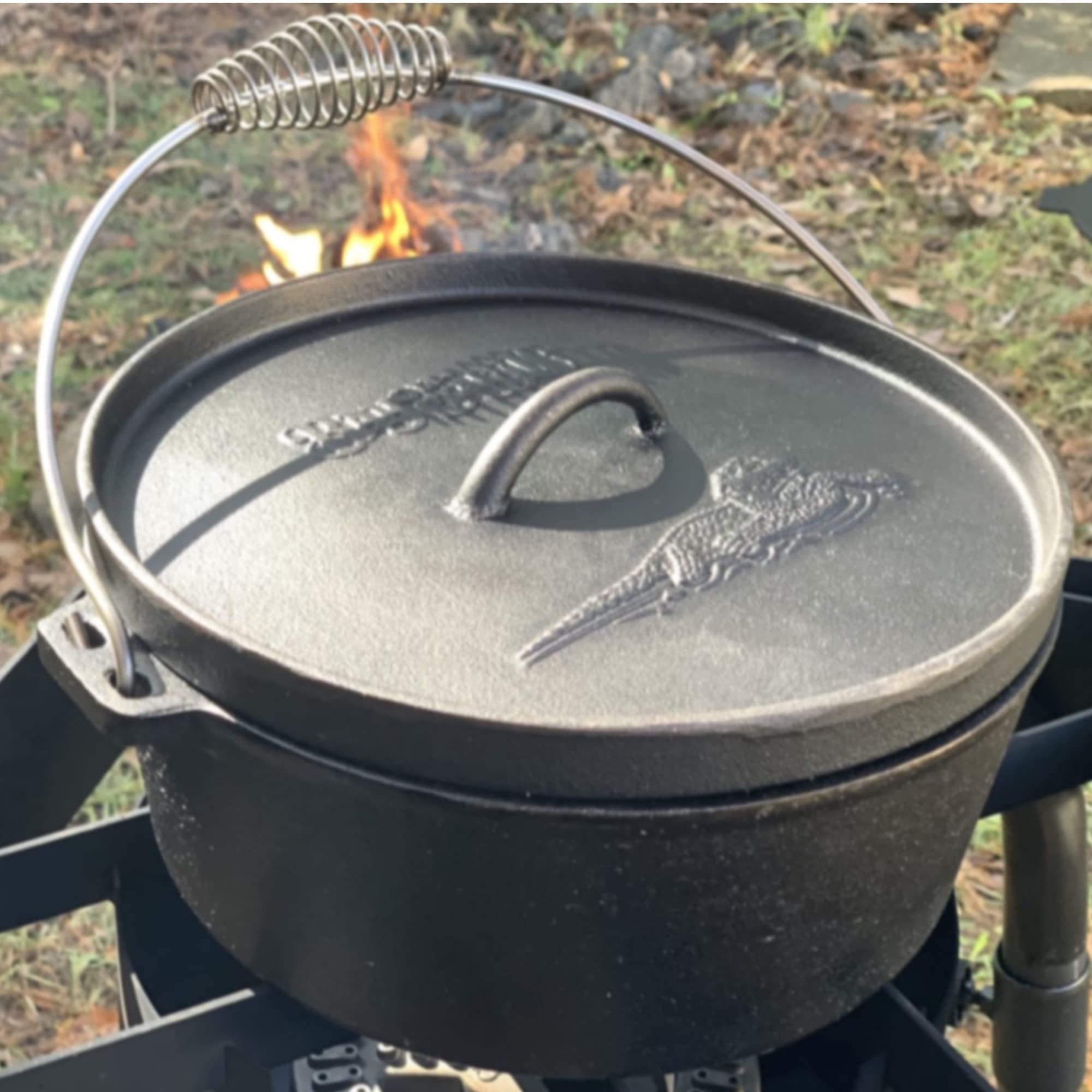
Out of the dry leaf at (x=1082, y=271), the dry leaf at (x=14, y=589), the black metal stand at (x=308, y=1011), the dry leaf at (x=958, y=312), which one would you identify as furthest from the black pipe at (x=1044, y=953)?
the dry leaf at (x=1082, y=271)

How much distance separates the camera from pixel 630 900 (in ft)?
3.08

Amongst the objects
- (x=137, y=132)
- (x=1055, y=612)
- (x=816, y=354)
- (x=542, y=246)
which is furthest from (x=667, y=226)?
(x=1055, y=612)

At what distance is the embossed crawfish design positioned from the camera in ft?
3.39

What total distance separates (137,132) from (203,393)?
11.3ft

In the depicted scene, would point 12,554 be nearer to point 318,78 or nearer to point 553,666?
point 318,78

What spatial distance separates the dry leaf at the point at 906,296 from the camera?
13.0 feet

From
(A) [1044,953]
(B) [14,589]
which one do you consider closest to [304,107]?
(A) [1044,953]

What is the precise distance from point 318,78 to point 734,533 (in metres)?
0.60

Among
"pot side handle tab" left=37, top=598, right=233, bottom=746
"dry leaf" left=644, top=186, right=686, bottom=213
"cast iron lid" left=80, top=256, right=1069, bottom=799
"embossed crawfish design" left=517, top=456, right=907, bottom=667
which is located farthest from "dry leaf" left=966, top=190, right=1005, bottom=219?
"pot side handle tab" left=37, top=598, right=233, bottom=746

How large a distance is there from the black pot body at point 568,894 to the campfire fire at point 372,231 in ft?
1.80

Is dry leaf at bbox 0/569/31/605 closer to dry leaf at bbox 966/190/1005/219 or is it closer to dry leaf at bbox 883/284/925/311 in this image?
dry leaf at bbox 883/284/925/311

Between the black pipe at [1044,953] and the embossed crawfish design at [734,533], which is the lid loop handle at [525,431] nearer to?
the embossed crawfish design at [734,533]

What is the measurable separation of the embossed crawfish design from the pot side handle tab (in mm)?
226

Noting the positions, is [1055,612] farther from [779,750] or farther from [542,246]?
[542,246]
